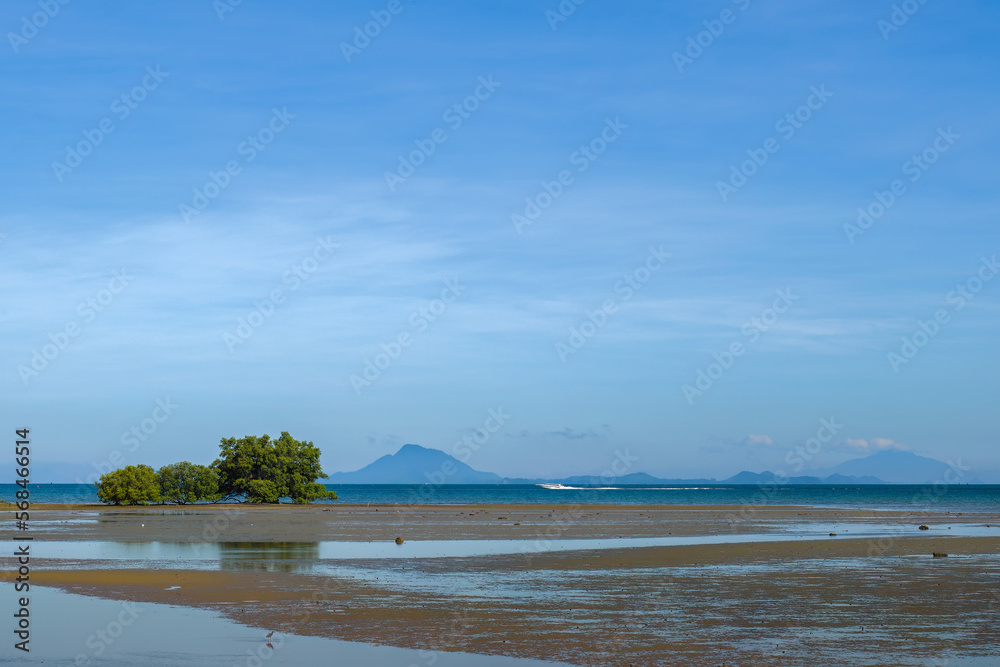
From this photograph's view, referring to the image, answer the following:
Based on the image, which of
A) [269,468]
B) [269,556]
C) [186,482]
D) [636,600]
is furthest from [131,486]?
[636,600]

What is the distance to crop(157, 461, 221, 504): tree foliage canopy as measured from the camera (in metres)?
96.0

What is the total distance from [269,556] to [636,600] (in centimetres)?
1674

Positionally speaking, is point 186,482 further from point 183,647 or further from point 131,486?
point 183,647

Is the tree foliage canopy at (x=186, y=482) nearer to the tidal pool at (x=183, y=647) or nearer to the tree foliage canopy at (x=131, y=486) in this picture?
the tree foliage canopy at (x=131, y=486)

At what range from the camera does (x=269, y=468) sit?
99.4 m

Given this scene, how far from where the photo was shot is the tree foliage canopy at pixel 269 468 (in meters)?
98.7

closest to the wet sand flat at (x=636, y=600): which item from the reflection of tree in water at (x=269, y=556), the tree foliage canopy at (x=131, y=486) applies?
the reflection of tree in water at (x=269, y=556)

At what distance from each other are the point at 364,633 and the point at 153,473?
272 feet

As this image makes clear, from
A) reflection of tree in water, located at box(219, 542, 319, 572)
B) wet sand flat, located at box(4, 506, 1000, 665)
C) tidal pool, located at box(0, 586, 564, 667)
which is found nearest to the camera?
tidal pool, located at box(0, 586, 564, 667)

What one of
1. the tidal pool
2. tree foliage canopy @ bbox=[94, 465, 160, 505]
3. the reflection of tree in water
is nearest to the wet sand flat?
the reflection of tree in water

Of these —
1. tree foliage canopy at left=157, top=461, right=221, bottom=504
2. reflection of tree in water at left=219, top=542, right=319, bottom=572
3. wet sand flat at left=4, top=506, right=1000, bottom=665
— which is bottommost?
wet sand flat at left=4, top=506, right=1000, bottom=665

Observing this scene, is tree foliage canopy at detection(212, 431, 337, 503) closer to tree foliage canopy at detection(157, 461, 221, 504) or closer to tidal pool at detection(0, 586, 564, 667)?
tree foliage canopy at detection(157, 461, 221, 504)

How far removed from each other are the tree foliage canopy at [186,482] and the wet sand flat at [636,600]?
66.3 m

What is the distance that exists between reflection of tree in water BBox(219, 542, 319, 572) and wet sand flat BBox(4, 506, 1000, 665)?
52 centimetres
